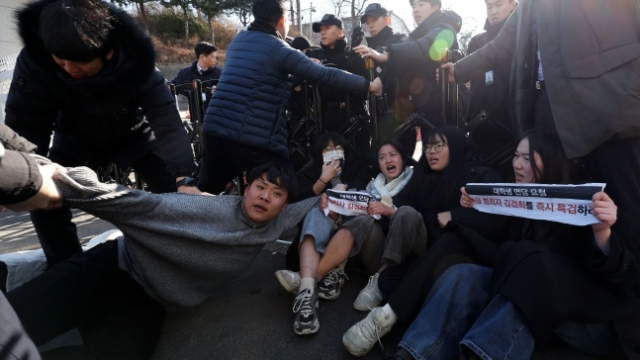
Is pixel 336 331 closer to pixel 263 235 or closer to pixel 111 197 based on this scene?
pixel 263 235

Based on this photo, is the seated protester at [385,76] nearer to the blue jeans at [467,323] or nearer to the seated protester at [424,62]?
the seated protester at [424,62]

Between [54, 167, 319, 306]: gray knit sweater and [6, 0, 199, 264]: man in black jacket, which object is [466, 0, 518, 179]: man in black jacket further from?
[6, 0, 199, 264]: man in black jacket

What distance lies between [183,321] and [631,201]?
106 inches

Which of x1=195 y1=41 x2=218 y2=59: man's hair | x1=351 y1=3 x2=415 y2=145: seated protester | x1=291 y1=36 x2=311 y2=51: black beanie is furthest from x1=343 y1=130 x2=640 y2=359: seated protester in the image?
x1=195 y1=41 x2=218 y2=59: man's hair

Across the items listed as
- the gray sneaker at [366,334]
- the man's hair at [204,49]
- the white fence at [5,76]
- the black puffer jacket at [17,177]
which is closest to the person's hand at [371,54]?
the gray sneaker at [366,334]

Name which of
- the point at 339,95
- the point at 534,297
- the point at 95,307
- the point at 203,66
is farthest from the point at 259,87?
the point at 203,66

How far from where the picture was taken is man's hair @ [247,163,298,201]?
260 centimetres

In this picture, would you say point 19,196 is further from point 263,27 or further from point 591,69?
point 591,69

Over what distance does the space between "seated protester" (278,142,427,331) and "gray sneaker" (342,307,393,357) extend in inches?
11.6

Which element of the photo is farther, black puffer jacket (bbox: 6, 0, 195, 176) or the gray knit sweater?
black puffer jacket (bbox: 6, 0, 195, 176)

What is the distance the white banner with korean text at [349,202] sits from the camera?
9.02 feet

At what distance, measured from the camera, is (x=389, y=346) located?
2.28 m

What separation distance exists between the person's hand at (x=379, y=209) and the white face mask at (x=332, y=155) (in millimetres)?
798

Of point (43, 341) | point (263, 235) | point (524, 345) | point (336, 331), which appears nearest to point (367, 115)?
point (263, 235)
